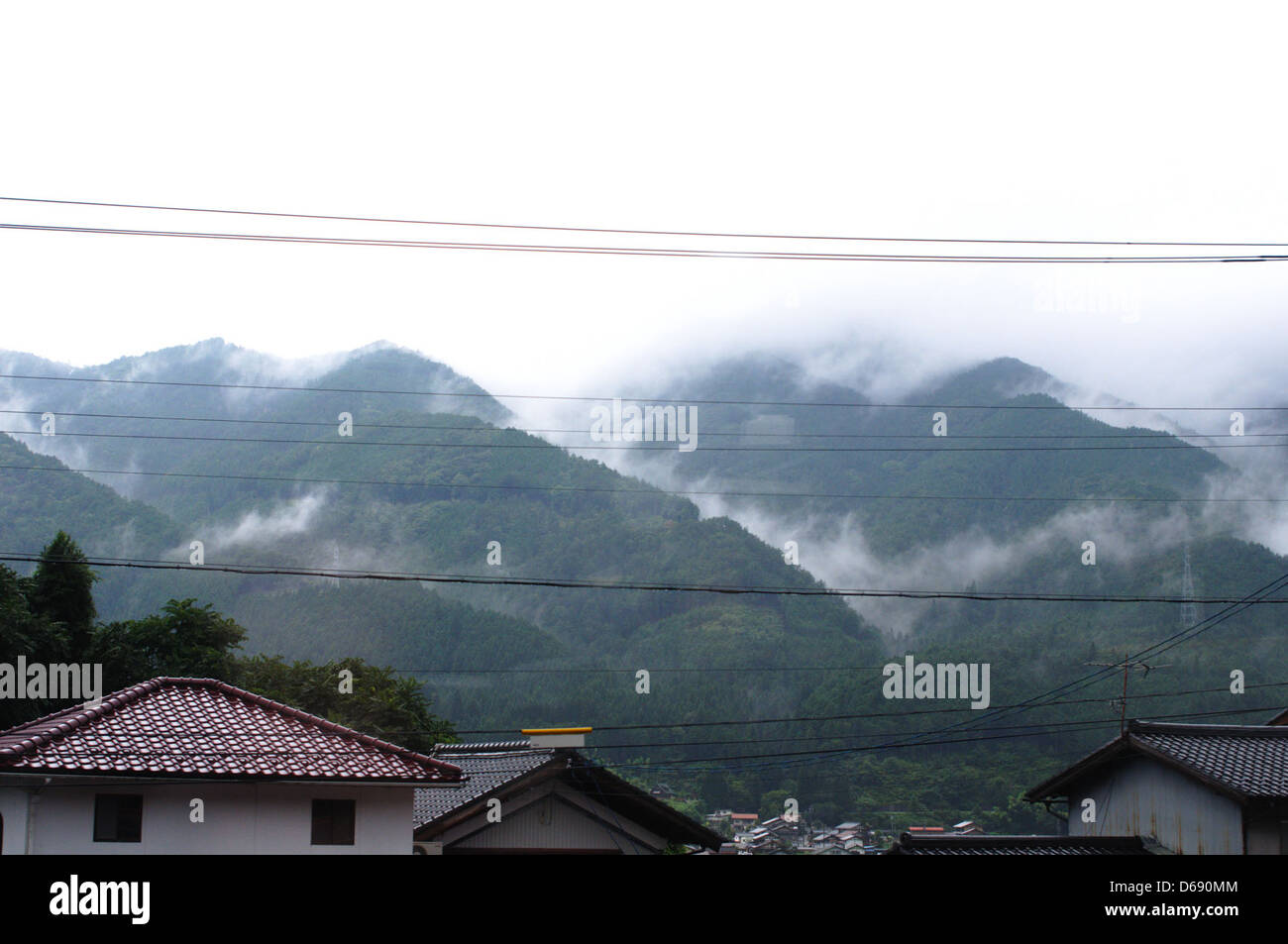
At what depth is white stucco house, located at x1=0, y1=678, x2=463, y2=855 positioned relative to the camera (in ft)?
68.5

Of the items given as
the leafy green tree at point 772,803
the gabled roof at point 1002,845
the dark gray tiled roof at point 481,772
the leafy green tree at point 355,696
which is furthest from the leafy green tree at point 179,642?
the leafy green tree at point 772,803

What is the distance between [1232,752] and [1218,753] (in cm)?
43

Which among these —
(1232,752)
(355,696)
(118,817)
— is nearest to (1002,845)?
(1232,752)

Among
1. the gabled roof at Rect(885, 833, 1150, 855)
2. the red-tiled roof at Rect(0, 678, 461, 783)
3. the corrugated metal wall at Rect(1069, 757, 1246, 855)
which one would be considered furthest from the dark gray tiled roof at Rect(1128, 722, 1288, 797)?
the red-tiled roof at Rect(0, 678, 461, 783)

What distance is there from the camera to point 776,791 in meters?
99.6

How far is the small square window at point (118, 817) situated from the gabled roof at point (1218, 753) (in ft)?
80.1

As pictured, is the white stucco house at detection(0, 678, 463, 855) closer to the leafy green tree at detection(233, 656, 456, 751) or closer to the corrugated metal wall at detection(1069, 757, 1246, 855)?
the corrugated metal wall at detection(1069, 757, 1246, 855)

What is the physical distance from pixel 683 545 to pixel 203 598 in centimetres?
6262

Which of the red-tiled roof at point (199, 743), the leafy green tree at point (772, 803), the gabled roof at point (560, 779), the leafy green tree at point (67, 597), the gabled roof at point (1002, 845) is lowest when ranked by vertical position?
the leafy green tree at point (772, 803)

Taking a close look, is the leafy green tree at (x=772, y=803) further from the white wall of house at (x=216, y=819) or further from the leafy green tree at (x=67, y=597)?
the white wall of house at (x=216, y=819)

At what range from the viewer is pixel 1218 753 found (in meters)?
31.2

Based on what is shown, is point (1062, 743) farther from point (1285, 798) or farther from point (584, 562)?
point (584, 562)

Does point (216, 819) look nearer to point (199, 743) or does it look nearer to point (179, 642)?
point (199, 743)

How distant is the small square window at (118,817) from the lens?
70.0 feet
